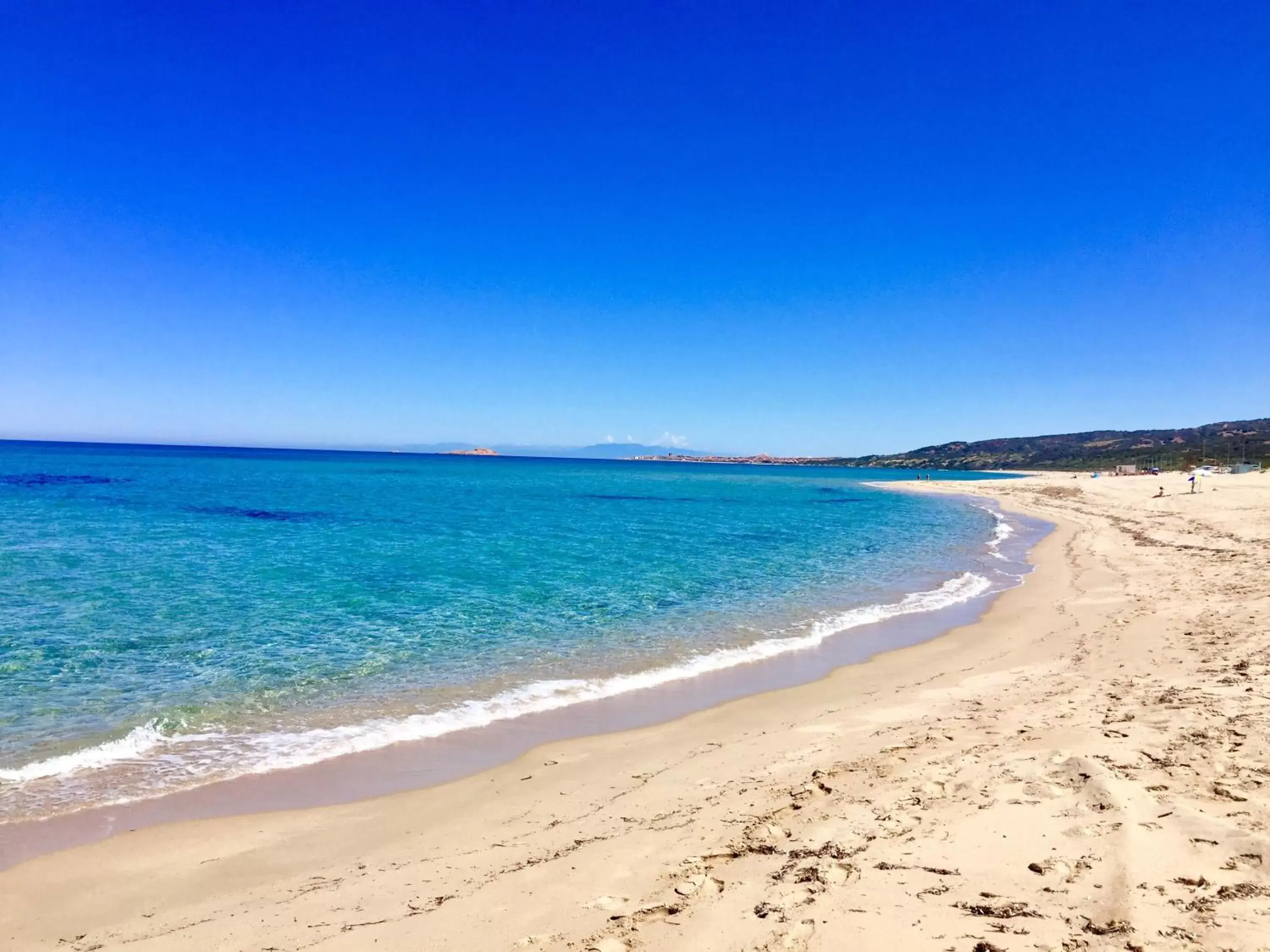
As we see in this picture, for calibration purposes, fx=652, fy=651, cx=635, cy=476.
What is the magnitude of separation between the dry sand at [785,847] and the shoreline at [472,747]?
0.32m

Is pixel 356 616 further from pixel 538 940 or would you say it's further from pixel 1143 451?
pixel 1143 451

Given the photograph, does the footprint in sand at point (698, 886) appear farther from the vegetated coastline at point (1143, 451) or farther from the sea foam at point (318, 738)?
the vegetated coastline at point (1143, 451)

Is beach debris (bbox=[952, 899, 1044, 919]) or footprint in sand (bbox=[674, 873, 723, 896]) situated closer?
beach debris (bbox=[952, 899, 1044, 919])

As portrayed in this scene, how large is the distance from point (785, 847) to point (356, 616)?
11549 millimetres

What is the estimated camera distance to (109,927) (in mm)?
4777

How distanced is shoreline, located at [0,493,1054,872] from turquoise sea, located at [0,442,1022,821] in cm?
21

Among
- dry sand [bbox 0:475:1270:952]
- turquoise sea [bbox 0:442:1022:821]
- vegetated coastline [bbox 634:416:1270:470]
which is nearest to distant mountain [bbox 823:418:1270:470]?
vegetated coastline [bbox 634:416:1270:470]

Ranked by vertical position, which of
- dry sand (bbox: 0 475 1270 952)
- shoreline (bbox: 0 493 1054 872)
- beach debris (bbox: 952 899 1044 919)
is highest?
beach debris (bbox: 952 899 1044 919)

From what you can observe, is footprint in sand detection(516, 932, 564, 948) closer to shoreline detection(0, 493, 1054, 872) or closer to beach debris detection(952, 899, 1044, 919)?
beach debris detection(952, 899, 1044, 919)

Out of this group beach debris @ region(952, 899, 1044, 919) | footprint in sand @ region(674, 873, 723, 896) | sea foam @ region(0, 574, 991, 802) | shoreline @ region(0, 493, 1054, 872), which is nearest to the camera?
beach debris @ region(952, 899, 1044, 919)

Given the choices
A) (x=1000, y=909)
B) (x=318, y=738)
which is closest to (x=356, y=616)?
(x=318, y=738)

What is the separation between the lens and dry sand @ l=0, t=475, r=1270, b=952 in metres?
4.01

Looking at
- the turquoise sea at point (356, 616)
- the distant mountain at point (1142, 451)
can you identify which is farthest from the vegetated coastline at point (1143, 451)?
the turquoise sea at point (356, 616)

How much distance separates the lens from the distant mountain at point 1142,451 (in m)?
114
